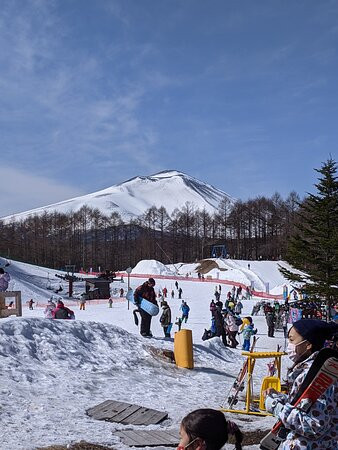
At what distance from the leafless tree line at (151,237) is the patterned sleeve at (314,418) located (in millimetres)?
78973

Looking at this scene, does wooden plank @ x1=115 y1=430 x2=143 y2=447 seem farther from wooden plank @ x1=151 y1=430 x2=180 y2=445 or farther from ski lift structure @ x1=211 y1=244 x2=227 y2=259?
ski lift structure @ x1=211 y1=244 x2=227 y2=259

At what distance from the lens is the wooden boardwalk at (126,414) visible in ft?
25.2

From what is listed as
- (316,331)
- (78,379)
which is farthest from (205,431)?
(78,379)

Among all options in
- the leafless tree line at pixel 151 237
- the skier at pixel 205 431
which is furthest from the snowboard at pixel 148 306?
the leafless tree line at pixel 151 237

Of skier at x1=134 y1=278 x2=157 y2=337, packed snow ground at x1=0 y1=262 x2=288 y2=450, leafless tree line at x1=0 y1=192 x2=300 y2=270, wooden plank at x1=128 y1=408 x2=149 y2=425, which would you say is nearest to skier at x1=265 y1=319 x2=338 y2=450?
packed snow ground at x1=0 y1=262 x2=288 y2=450

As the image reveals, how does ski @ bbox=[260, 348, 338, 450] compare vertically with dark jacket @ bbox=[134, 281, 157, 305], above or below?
above

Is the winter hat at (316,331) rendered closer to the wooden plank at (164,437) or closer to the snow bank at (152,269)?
the wooden plank at (164,437)

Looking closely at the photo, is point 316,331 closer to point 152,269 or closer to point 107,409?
point 107,409

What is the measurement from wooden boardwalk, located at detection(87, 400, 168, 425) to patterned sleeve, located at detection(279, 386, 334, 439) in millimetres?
4840

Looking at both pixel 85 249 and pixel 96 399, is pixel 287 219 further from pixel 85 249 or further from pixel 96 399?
pixel 96 399

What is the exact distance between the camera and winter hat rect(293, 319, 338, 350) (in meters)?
3.55

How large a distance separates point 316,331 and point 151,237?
87.5 m

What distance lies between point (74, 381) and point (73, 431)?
269 cm

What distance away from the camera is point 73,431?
274 inches
